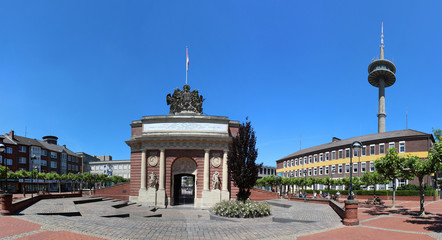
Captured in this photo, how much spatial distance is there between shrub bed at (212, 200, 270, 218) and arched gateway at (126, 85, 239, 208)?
884 cm

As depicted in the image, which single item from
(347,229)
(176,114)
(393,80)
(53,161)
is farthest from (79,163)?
(393,80)

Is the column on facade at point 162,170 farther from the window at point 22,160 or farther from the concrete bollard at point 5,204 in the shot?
the window at point 22,160

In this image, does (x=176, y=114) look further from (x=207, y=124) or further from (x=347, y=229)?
(x=347, y=229)

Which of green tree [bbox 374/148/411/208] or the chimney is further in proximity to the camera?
the chimney

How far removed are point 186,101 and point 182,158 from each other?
7277 mm

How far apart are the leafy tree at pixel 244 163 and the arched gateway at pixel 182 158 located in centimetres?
751

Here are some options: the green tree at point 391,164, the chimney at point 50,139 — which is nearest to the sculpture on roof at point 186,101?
the green tree at point 391,164

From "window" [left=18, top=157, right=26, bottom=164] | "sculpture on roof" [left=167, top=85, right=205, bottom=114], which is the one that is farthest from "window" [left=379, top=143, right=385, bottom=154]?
"window" [left=18, top=157, right=26, bottom=164]

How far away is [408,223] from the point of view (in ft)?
50.1

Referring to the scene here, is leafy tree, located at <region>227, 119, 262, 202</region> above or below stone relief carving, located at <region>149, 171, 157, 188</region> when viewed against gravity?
above

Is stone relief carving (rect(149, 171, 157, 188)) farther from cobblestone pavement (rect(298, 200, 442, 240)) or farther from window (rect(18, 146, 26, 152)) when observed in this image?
window (rect(18, 146, 26, 152))

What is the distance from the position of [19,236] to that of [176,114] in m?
21.6

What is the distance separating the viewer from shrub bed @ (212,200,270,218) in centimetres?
1855

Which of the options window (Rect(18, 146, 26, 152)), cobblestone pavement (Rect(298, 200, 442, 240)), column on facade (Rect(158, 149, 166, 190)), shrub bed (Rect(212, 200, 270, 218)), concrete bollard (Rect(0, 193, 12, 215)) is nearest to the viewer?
cobblestone pavement (Rect(298, 200, 442, 240))
